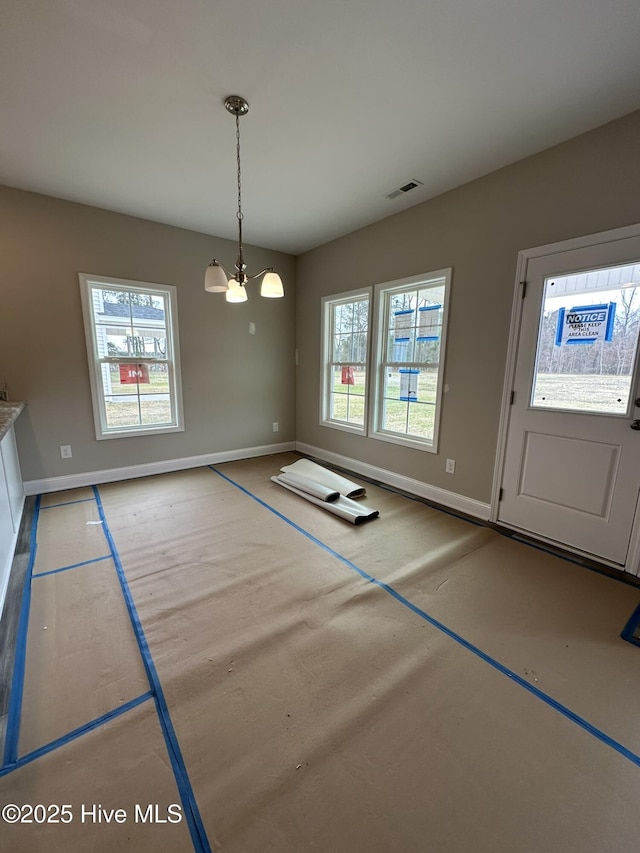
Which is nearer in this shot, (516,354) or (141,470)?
(516,354)

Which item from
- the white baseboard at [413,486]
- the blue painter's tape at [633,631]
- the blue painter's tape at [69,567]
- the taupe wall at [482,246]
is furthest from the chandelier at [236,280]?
the blue painter's tape at [633,631]

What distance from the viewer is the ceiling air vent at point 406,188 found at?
2.95 meters

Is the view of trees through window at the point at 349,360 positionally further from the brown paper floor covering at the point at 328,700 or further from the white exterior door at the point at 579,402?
the brown paper floor covering at the point at 328,700

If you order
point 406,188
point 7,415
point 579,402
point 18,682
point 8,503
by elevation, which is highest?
point 406,188

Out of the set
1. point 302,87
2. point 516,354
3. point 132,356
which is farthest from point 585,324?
point 132,356

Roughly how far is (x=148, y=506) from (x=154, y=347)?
1.84 meters

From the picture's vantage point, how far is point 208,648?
1690 millimetres

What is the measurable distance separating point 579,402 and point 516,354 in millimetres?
561

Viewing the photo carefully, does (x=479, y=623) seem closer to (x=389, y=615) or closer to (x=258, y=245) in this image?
(x=389, y=615)

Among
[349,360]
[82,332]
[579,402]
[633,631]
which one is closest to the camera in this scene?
[633,631]

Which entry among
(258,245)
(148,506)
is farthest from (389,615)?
(258,245)

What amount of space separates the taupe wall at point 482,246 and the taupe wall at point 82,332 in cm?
148

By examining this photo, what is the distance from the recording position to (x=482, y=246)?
2881 millimetres

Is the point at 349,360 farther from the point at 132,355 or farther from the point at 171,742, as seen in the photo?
the point at 171,742
